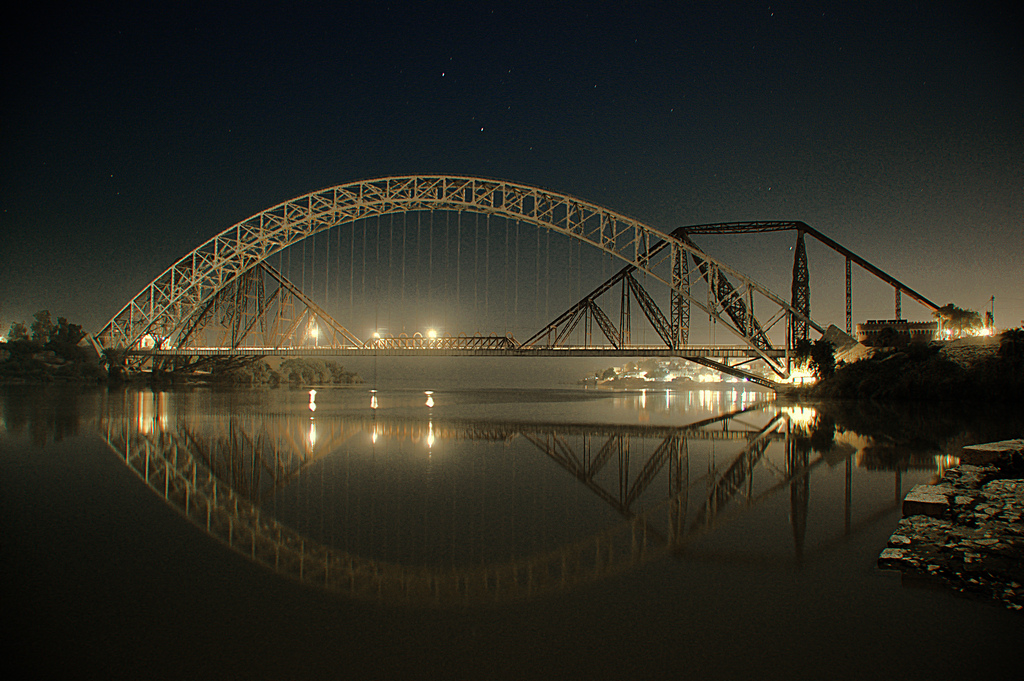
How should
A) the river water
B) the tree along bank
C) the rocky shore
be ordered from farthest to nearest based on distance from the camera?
the tree along bank < the rocky shore < the river water

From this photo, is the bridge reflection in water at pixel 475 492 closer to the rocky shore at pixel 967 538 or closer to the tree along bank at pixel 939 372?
the rocky shore at pixel 967 538

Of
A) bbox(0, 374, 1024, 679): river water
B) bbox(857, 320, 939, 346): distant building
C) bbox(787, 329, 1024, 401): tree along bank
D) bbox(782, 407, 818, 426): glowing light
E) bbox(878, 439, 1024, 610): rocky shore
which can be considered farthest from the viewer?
bbox(857, 320, 939, 346): distant building

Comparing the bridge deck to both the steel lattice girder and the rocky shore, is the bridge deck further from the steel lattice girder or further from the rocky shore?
the rocky shore

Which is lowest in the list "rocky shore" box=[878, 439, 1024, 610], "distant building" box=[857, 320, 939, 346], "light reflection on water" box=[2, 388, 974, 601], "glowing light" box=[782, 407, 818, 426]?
"glowing light" box=[782, 407, 818, 426]

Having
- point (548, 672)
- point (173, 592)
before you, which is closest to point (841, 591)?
point (548, 672)

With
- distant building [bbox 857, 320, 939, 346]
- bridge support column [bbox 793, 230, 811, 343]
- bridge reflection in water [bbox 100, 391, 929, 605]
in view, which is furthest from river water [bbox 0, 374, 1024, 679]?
bridge support column [bbox 793, 230, 811, 343]

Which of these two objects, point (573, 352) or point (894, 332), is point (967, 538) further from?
point (573, 352)

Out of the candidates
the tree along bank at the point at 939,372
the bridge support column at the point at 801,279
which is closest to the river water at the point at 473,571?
the tree along bank at the point at 939,372
